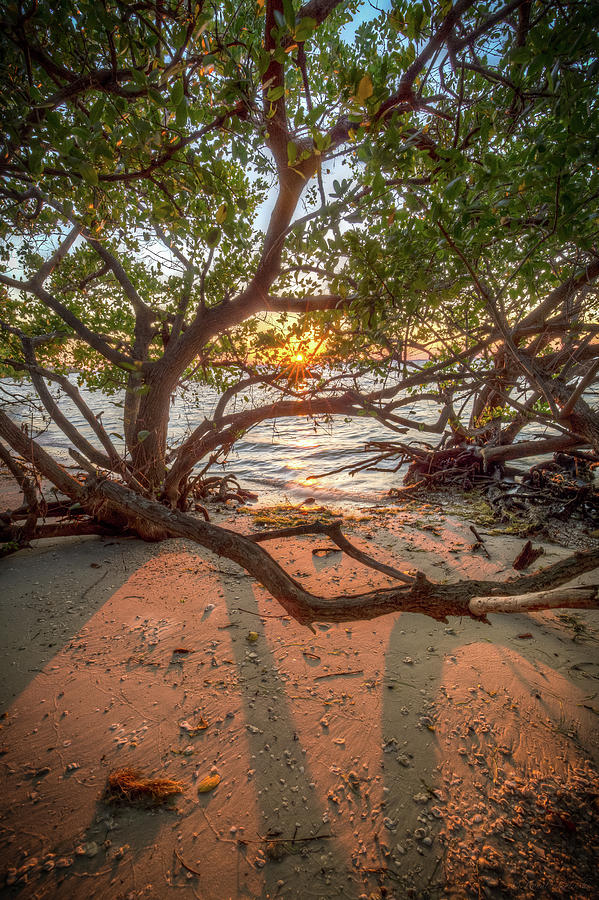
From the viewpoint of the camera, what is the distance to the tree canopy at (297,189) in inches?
68.6

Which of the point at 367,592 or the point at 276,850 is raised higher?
the point at 367,592

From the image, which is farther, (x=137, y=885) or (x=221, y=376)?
(x=221, y=376)

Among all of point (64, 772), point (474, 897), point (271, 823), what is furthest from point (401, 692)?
point (64, 772)

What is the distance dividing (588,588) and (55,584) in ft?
16.4

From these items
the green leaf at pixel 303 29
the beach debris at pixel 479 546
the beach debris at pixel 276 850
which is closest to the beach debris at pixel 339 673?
the beach debris at pixel 276 850

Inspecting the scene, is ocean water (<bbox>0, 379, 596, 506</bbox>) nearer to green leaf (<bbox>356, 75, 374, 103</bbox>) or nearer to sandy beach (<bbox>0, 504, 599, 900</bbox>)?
sandy beach (<bbox>0, 504, 599, 900</bbox>)

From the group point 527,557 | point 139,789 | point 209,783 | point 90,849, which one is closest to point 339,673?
point 209,783

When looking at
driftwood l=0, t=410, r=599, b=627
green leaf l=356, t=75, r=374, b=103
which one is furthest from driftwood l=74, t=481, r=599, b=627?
green leaf l=356, t=75, r=374, b=103

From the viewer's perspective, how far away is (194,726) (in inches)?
92.6

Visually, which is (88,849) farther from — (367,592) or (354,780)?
(367,592)

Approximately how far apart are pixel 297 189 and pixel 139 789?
4759 millimetres

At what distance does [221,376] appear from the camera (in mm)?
6352

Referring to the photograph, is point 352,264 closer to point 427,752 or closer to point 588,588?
point 588,588

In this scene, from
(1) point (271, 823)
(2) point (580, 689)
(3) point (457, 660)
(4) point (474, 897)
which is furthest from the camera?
(3) point (457, 660)
